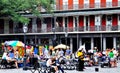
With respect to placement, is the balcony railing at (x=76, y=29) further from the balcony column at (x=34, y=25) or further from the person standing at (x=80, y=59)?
the person standing at (x=80, y=59)

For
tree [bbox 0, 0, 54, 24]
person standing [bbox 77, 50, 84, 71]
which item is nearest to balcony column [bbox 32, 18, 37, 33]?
tree [bbox 0, 0, 54, 24]

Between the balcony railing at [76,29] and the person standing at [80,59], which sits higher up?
the person standing at [80,59]

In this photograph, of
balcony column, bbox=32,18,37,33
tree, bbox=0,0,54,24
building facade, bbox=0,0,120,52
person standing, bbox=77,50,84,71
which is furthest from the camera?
balcony column, bbox=32,18,37,33

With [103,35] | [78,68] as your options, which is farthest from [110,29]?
[78,68]

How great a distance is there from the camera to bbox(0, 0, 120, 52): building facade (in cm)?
6938

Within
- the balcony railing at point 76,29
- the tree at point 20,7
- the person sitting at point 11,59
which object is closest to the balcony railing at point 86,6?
the balcony railing at point 76,29

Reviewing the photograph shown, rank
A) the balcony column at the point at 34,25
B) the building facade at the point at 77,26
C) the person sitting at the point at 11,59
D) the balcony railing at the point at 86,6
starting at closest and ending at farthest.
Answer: the person sitting at the point at 11,59 < the building facade at the point at 77,26 < the balcony railing at the point at 86,6 < the balcony column at the point at 34,25

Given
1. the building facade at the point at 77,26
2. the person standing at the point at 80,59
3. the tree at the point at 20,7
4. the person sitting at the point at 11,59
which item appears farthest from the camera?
the building facade at the point at 77,26

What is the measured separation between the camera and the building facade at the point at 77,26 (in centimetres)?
6938

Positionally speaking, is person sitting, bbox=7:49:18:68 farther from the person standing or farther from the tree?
the tree

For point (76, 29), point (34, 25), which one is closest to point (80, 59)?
point (76, 29)

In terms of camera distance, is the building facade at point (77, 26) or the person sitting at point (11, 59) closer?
the person sitting at point (11, 59)

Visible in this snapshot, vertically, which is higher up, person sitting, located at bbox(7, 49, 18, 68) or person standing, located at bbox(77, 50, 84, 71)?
person standing, located at bbox(77, 50, 84, 71)

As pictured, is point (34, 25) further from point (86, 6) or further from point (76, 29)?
point (86, 6)
